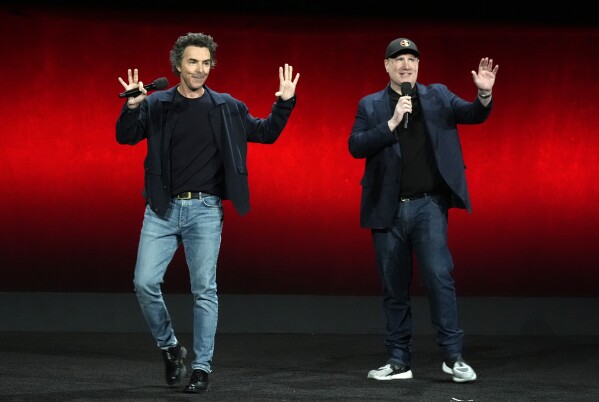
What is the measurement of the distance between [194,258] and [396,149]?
94 centimetres

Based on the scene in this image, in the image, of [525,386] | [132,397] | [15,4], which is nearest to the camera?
[132,397]

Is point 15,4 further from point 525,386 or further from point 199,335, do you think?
point 525,386

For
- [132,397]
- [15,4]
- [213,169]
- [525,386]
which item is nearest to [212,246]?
[213,169]

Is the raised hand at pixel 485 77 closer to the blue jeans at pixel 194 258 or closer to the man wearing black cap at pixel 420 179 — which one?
the man wearing black cap at pixel 420 179

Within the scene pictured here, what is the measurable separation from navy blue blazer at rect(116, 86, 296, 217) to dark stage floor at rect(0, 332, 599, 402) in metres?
0.74

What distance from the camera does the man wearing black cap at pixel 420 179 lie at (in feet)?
14.3

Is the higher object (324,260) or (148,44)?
(148,44)

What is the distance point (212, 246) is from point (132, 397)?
2.07ft

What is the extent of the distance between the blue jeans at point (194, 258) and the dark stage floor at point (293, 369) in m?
0.27

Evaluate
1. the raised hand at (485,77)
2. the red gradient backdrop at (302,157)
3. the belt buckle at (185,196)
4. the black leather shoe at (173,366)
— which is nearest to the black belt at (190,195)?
the belt buckle at (185,196)

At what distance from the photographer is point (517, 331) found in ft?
20.1

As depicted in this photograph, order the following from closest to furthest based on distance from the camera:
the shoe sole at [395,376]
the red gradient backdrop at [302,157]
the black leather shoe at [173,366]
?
the black leather shoe at [173,366]
the shoe sole at [395,376]
the red gradient backdrop at [302,157]

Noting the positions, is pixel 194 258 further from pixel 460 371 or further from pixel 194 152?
pixel 460 371

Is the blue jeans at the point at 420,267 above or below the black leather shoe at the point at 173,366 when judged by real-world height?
above
